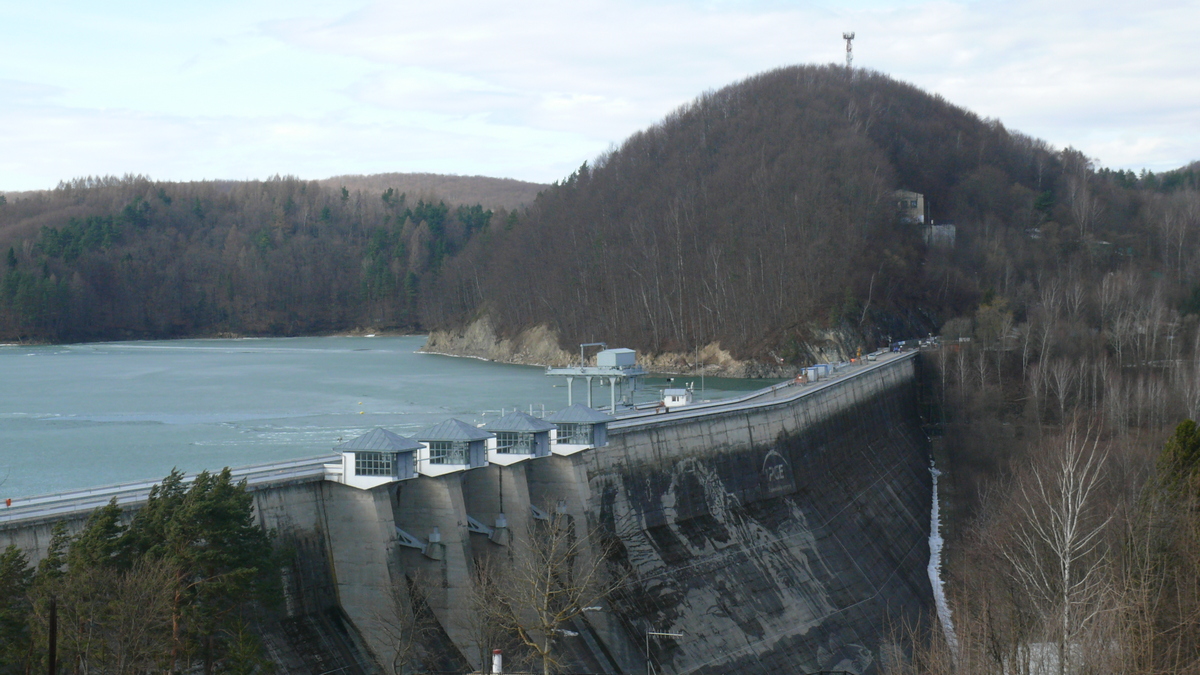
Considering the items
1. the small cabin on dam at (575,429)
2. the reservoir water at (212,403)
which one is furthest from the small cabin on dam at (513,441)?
the reservoir water at (212,403)

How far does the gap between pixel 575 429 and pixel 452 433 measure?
582 cm

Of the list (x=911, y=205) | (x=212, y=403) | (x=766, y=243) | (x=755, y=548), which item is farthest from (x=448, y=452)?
(x=911, y=205)

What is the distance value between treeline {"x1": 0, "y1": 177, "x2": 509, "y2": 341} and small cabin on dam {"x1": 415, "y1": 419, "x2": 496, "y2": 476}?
125281mm

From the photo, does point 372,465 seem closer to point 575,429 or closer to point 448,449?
point 448,449

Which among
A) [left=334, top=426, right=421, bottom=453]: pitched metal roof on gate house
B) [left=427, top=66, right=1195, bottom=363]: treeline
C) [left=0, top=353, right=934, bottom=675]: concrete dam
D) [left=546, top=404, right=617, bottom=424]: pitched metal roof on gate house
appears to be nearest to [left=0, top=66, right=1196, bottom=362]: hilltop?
[left=427, top=66, right=1195, bottom=363]: treeline

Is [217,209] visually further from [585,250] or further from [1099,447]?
[1099,447]

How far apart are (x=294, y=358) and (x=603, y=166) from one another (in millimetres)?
42272

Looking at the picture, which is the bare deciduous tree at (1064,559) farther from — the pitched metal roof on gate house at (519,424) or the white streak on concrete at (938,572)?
the pitched metal roof on gate house at (519,424)

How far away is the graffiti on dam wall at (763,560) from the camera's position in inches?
1233

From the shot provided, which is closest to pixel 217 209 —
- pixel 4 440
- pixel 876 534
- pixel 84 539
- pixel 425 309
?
pixel 425 309

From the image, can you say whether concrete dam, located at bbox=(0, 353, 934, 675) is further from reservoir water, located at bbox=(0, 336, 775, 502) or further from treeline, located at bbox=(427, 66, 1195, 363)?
treeline, located at bbox=(427, 66, 1195, 363)

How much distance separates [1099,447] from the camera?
47.9 metres

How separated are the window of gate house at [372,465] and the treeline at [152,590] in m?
2.90

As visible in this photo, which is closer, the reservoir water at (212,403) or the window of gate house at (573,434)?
the window of gate house at (573,434)
